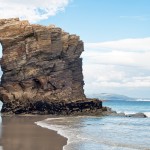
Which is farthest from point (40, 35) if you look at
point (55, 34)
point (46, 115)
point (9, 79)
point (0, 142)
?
point (0, 142)

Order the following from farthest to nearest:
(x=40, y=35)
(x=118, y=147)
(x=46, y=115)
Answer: (x=40, y=35)
(x=46, y=115)
(x=118, y=147)

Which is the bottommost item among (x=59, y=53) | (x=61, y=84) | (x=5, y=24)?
(x=61, y=84)

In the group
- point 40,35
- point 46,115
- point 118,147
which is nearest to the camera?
point 118,147

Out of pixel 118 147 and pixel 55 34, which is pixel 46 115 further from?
pixel 118 147

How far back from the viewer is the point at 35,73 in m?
77.6

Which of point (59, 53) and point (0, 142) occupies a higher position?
point (59, 53)

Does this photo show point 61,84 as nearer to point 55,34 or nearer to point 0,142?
point 55,34

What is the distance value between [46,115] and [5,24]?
1877cm

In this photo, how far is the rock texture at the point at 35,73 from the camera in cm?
7525

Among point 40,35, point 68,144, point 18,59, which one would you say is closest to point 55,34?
point 40,35

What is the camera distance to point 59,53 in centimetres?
7975

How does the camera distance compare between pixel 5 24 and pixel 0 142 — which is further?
pixel 5 24

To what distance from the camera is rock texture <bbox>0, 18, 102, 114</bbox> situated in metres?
75.2

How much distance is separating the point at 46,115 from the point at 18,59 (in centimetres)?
1154
